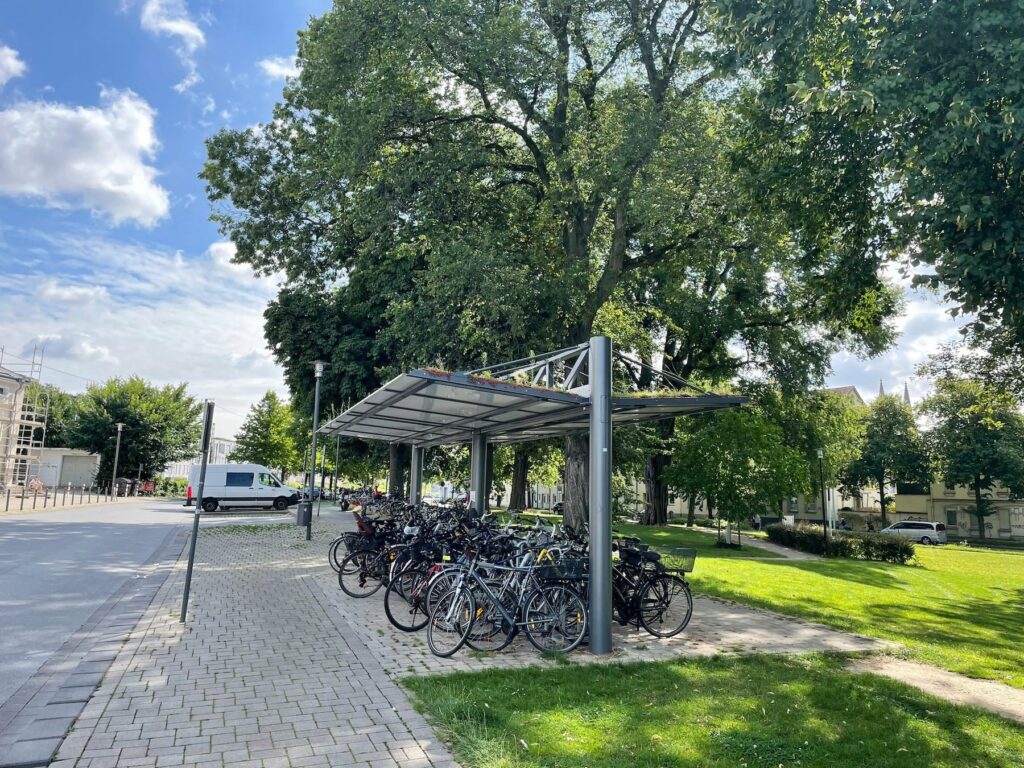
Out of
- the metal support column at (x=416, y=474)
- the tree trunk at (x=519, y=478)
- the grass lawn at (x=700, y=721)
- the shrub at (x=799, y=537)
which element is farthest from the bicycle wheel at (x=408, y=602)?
the tree trunk at (x=519, y=478)

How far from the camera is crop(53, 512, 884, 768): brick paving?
4.35 meters

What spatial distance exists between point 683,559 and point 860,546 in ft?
62.1

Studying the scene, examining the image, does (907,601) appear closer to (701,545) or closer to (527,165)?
(701,545)

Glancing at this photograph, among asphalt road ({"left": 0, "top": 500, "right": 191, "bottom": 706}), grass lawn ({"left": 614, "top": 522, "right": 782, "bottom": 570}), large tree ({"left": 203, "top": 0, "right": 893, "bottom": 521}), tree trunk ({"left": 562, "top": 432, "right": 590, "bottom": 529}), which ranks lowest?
grass lawn ({"left": 614, "top": 522, "right": 782, "bottom": 570})

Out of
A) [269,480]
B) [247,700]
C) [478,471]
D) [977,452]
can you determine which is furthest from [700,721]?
[977,452]

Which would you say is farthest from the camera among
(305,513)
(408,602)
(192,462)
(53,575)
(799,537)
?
(192,462)

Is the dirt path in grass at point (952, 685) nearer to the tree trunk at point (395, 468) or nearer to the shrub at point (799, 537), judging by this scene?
the shrub at point (799, 537)

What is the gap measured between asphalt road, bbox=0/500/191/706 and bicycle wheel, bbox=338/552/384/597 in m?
3.20

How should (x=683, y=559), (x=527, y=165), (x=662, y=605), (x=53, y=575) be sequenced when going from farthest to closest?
(x=527, y=165)
(x=53, y=575)
(x=683, y=559)
(x=662, y=605)

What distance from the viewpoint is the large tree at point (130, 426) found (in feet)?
156

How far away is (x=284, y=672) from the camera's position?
6.07 meters

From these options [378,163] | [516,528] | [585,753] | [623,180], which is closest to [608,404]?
[516,528]

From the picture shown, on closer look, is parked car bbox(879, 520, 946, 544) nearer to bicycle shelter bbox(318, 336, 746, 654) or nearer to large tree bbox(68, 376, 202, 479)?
bicycle shelter bbox(318, 336, 746, 654)

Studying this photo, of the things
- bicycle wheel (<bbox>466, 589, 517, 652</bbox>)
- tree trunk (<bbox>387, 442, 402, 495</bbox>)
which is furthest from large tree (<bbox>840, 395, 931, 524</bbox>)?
bicycle wheel (<bbox>466, 589, 517, 652</bbox>)
